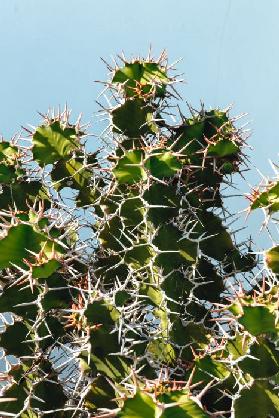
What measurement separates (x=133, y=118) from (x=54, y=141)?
31cm

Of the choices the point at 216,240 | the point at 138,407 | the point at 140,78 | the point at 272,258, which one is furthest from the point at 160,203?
the point at 138,407

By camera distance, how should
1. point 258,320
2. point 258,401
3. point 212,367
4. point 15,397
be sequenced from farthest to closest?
point 15,397
point 212,367
point 258,401
point 258,320

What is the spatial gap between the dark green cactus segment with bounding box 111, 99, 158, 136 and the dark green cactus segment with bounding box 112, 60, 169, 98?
0.15 ft

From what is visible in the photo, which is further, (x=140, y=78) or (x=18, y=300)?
(x=140, y=78)

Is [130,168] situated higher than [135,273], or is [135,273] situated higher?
[130,168]

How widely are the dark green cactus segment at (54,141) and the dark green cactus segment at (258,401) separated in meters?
1.18

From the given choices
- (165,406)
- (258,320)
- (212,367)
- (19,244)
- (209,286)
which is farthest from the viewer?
(209,286)

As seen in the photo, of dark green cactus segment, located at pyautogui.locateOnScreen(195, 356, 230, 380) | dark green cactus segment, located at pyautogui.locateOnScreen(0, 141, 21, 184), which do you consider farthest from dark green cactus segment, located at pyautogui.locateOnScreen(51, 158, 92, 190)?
dark green cactus segment, located at pyautogui.locateOnScreen(195, 356, 230, 380)

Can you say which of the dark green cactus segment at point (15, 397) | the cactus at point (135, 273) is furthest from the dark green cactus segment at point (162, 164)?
the dark green cactus segment at point (15, 397)

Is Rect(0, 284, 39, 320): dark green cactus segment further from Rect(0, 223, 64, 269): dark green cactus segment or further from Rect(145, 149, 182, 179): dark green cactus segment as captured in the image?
Rect(145, 149, 182, 179): dark green cactus segment

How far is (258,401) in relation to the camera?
1882 millimetres

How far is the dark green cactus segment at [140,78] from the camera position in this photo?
2613 mm

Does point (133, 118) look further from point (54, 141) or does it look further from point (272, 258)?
point (272, 258)

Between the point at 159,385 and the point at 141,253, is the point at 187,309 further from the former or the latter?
the point at 159,385
